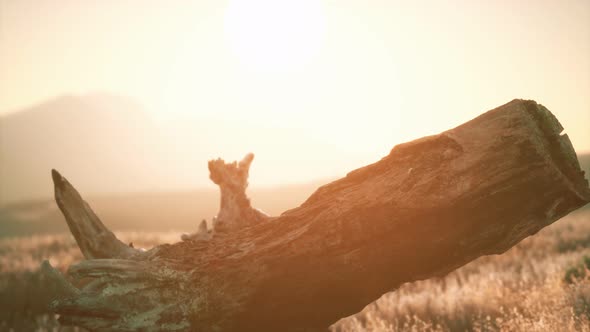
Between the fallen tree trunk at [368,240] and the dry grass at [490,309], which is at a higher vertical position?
the fallen tree trunk at [368,240]

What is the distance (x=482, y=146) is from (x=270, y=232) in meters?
1.99

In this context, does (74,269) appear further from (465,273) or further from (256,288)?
(465,273)

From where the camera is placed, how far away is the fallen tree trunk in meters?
3.16

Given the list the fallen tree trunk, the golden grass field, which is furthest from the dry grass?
the fallen tree trunk

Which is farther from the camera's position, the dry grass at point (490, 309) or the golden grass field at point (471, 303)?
the golden grass field at point (471, 303)

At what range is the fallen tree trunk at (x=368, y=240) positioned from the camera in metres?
3.16

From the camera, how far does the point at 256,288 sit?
3.43m

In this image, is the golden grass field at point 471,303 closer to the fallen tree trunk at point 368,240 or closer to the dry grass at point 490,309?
the dry grass at point 490,309

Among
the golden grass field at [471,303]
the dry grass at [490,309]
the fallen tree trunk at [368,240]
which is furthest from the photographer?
the golden grass field at [471,303]

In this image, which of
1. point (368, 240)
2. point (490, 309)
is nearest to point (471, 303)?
point (490, 309)

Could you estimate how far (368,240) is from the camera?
335 centimetres

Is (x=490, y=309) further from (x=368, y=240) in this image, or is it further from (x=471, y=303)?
(x=368, y=240)

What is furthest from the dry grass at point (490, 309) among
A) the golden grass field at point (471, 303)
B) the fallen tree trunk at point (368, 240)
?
the fallen tree trunk at point (368, 240)

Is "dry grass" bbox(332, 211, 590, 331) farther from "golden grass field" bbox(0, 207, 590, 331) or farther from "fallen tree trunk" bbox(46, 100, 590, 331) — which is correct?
"fallen tree trunk" bbox(46, 100, 590, 331)
